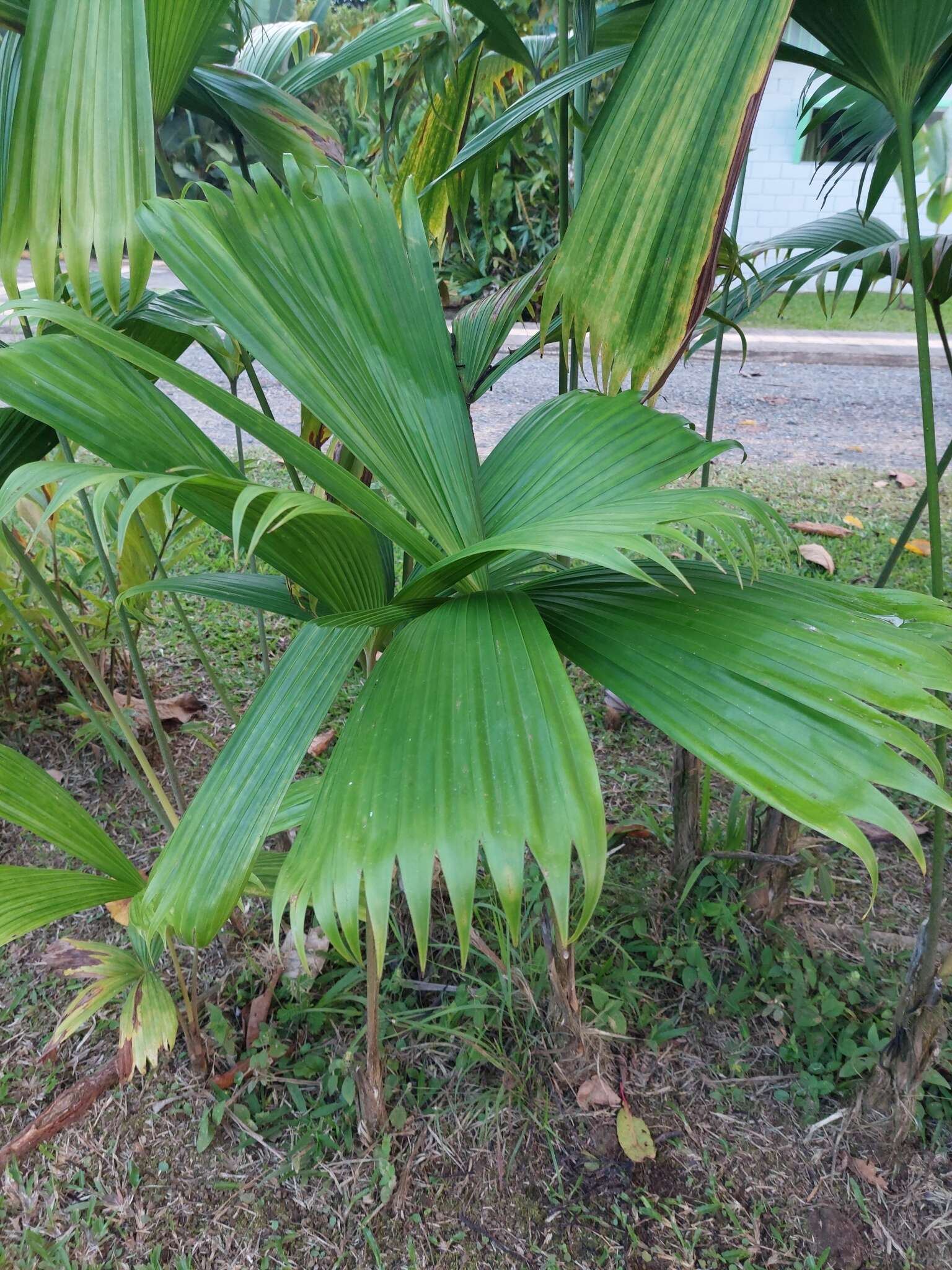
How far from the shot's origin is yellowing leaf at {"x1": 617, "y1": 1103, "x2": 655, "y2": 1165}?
1100 millimetres

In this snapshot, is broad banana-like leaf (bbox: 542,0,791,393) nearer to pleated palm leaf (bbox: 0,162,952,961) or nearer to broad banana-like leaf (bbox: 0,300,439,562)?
pleated palm leaf (bbox: 0,162,952,961)

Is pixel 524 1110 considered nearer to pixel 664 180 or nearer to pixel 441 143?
pixel 664 180

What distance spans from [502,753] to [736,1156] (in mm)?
852

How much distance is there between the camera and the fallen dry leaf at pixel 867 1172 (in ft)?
3.51

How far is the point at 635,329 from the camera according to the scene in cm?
74

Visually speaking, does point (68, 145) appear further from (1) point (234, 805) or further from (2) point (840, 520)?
(2) point (840, 520)

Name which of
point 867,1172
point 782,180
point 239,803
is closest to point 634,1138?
point 867,1172

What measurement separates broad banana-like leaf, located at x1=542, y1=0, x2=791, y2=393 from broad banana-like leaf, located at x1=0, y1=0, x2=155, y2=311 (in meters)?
0.42

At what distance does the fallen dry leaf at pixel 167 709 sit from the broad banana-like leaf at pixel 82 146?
115 centimetres

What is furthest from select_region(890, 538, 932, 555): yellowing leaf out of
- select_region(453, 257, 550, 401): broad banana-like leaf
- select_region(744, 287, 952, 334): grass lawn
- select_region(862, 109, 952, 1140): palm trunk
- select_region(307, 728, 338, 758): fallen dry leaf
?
select_region(744, 287, 952, 334): grass lawn

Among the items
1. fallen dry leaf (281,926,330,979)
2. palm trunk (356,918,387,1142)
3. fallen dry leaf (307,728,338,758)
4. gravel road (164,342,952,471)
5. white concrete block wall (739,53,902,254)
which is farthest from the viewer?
white concrete block wall (739,53,902,254)

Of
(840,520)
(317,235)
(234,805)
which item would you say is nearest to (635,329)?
(317,235)

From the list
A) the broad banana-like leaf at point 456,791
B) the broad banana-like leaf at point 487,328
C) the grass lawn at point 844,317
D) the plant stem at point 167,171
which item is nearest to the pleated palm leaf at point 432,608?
the broad banana-like leaf at point 456,791

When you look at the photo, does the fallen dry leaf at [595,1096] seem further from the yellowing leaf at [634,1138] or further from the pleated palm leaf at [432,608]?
the pleated palm leaf at [432,608]
